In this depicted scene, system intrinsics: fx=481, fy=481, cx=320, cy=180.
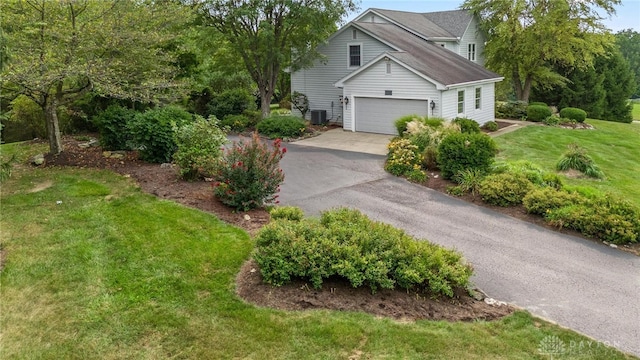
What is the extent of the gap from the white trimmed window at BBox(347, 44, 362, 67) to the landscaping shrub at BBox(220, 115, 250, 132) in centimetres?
634

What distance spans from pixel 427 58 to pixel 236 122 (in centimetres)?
993

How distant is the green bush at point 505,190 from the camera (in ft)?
38.7

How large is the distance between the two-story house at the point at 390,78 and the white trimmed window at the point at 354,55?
45 millimetres

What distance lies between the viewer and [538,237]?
991cm

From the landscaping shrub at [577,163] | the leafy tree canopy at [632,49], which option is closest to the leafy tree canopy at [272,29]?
the landscaping shrub at [577,163]

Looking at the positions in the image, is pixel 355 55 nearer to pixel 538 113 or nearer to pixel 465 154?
pixel 538 113

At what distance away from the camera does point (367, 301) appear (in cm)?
644

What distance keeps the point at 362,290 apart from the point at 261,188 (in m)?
3.99

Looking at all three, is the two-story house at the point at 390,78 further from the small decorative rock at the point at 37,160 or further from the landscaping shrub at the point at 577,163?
the small decorative rock at the point at 37,160

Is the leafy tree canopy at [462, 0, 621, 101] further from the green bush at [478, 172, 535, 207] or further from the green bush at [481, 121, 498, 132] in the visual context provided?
the green bush at [478, 172, 535, 207]

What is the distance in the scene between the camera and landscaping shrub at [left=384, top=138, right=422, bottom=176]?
49.2ft

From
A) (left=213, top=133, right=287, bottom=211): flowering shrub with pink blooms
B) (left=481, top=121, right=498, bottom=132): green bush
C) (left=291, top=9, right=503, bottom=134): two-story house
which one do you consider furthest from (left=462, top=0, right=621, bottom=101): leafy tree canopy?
(left=213, top=133, right=287, bottom=211): flowering shrub with pink blooms

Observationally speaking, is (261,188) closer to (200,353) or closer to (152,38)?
(200,353)

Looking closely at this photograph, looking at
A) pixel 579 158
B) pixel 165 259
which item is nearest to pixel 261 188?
pixel 165 259
